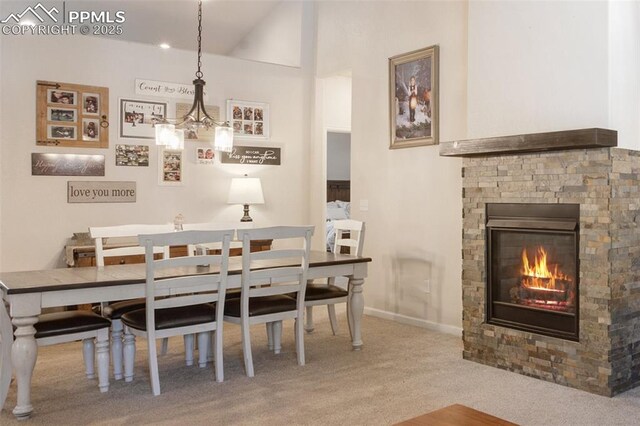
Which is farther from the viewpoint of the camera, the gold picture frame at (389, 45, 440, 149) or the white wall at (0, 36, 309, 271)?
the gold picture frame at (389, 45, 440, 149)

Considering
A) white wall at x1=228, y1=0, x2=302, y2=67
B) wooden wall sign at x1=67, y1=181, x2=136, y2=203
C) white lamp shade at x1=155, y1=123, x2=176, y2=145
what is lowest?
wooden wall sign at x1=67, y1=181, x2=136, y2=203

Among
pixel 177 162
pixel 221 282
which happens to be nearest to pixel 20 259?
pixel 177 162

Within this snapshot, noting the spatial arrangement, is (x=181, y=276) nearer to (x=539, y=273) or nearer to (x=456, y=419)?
(x=456, y=419)

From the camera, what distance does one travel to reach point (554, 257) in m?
3.76

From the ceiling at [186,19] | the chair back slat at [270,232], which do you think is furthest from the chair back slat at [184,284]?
the ceiling at [186,19]

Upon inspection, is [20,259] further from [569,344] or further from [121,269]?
[569,344]

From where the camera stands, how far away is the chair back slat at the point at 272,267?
3742mm

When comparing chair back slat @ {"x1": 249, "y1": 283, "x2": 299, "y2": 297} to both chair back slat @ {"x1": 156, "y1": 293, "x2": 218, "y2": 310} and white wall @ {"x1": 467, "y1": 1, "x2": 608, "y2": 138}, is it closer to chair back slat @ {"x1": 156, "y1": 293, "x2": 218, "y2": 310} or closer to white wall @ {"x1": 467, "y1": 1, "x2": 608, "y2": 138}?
chair back slat @ {"x1": 156, "y1": 293, "x2": 218, "y2": 310}

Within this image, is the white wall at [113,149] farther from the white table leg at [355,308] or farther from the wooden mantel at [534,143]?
the wooden mantel at [534,143]

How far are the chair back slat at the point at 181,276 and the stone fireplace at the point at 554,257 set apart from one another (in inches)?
68.2

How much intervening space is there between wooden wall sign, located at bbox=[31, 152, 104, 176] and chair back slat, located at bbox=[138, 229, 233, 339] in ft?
6.58

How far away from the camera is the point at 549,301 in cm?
379

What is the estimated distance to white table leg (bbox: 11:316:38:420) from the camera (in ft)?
10.0

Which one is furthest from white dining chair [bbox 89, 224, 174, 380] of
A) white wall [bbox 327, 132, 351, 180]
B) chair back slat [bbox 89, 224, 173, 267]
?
white wall [bbox 327, 132, 351, 180]
